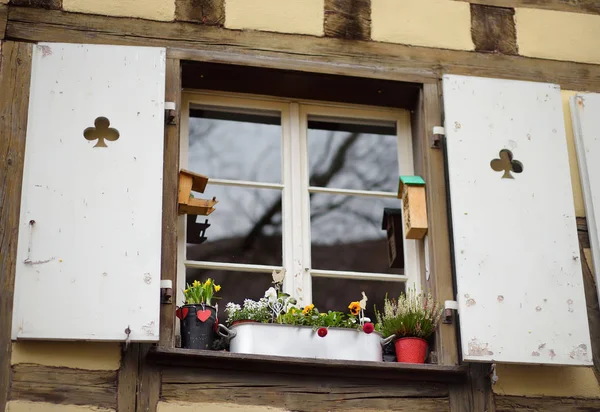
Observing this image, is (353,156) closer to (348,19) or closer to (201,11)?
(348,19)

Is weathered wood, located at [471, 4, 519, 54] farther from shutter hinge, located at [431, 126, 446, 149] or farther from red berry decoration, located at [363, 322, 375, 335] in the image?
red berry decoration, located at [363, 322, 375, 335]

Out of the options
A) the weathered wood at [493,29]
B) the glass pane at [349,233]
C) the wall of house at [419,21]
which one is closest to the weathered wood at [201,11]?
the wall of house at [419,21]

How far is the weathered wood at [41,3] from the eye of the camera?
5246 millimetres

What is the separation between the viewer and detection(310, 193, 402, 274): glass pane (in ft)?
17.4

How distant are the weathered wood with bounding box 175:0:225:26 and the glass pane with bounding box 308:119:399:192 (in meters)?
0.64

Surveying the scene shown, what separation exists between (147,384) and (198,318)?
345 millimetres

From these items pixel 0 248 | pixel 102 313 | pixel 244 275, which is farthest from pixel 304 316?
pixel 0 248

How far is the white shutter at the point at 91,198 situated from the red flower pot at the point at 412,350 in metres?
1.02

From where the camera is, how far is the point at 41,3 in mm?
5262

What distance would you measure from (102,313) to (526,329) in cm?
165

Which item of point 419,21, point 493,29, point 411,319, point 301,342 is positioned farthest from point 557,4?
point 301,342

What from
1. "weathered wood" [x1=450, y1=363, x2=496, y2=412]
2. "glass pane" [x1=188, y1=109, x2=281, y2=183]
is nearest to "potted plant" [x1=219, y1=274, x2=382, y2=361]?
"weathered wood" [x1=450, y1=363, x2=496, y2=412]

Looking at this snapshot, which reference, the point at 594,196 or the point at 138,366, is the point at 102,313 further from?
the point at 594,196

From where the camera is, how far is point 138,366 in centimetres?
461
